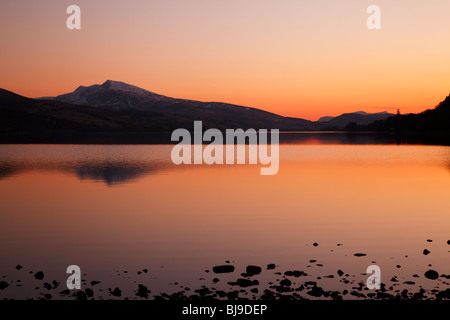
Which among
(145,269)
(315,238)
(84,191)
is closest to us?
(145,269)

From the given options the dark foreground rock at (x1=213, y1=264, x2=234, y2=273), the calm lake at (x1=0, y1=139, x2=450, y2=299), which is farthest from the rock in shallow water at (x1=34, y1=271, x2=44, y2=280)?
the dark foreground rock at (x1=213, y1=264, x2=234, y2=273)

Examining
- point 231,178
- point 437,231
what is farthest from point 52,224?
point 231,178

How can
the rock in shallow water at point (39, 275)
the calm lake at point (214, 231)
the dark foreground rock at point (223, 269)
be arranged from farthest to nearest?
the dark foreground rock at point (223, 269), the calm lake at point (214, 231), the rock in shallow water at point (39, 275)

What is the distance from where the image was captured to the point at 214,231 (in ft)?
82.0

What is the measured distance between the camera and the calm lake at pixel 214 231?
1709 centimetres

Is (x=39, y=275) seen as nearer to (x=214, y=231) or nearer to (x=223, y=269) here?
(x=223, y=269)

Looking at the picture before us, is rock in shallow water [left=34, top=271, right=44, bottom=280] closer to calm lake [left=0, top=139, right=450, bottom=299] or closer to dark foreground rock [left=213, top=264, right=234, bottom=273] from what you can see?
calm lake [left=0, top=139, right=450, bottom=299]

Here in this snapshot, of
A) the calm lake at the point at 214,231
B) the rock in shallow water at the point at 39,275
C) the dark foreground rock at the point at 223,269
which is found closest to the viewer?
the rock in shallow water at the point at 39,275

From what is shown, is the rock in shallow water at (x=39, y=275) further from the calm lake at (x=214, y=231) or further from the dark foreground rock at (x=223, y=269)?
the dark foreground rock at (x=223, y=269)

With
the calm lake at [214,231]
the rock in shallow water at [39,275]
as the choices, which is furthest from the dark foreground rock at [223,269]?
the rock in shallow water at [39,275]

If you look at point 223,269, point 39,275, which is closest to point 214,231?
point 223,269

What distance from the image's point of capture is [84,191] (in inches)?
1624
